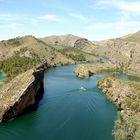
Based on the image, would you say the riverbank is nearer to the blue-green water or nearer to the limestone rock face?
the blue-green water

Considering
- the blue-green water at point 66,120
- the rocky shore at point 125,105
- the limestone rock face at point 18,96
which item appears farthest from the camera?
the limestone rock face at point 18,96

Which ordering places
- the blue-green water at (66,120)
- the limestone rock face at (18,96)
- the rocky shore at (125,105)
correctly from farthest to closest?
the limestone rock face at (18,96) < the blue-green water at (66,120) < the rocky shore at (125,105)

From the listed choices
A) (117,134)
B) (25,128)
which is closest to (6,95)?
(25,128)

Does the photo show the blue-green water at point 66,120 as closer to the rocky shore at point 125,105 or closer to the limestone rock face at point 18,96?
the limestone rock face at point 18,96

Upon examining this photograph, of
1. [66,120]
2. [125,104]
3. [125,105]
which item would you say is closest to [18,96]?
[66,120]

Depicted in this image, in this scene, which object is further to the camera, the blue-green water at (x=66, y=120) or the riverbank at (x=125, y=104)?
the blue-green water at (x=66, y=120)


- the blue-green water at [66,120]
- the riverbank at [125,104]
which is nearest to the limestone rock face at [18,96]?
the blue-green water at [66,120]

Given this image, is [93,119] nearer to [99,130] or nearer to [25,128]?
[99,130]

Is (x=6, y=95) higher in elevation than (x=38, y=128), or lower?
higher
